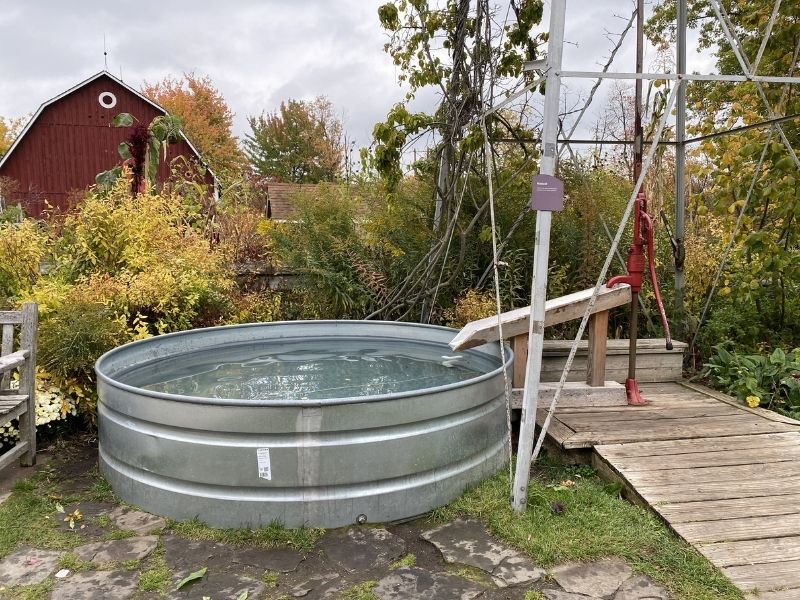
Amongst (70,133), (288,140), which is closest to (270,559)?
(70,133)

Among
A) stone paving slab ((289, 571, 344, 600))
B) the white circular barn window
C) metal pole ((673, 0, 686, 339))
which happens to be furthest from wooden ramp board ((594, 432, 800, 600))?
the white circular barn window

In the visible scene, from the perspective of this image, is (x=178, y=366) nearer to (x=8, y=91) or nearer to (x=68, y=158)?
(x=68, y=158)

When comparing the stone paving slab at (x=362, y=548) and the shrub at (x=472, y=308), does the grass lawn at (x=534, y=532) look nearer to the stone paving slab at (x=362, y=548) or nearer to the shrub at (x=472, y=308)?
the stone paving slab at (x=362, y=548)

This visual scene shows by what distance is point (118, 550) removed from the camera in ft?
8.39

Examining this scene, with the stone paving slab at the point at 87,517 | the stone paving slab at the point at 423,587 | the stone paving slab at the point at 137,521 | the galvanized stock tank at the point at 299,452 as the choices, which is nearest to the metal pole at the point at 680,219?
the galvanized stock tank at the point at 299,452

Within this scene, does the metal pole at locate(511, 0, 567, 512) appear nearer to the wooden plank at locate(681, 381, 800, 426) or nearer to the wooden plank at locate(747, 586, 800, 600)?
the wooden plank at locate(747, 586, 800, 600)

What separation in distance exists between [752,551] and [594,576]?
2.16ft

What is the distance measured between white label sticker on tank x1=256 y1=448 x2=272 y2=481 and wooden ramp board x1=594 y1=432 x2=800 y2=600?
68.7 inches

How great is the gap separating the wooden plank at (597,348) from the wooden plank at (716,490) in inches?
51.1

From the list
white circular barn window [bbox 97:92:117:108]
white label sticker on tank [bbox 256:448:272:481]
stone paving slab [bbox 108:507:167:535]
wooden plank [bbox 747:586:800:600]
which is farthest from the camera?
white circular barn window [bbox 97:92:117:108]

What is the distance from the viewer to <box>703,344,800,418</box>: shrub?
4.11 metres

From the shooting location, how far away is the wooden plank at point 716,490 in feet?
9.18

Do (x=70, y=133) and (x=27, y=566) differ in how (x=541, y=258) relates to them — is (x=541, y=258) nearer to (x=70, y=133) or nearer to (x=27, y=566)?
(x=27, y=566)

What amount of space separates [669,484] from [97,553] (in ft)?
8.67
